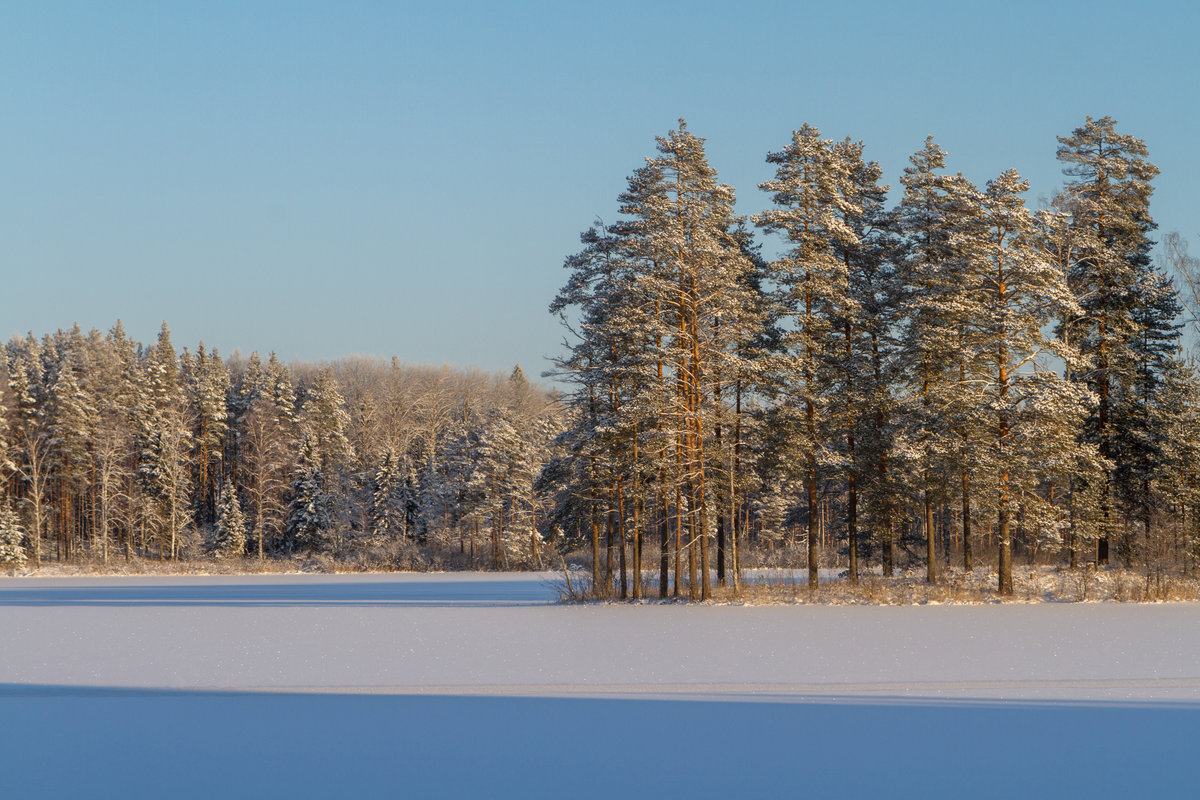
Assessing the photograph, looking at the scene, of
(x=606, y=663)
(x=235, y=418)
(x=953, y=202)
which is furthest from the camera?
(x=235, y=418)

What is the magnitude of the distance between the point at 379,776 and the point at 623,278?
25133 millimetres

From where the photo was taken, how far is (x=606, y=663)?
17000 millimetres

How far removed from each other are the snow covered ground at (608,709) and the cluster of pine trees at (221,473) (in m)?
48.2

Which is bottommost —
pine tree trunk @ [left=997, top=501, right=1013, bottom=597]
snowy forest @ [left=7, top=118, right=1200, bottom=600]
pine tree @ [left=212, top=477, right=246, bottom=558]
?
pine tree @ [left=212, top=477, right=246, bottom=558]

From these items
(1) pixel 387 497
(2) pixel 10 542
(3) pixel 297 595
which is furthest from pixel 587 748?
(1) pixel 387 497

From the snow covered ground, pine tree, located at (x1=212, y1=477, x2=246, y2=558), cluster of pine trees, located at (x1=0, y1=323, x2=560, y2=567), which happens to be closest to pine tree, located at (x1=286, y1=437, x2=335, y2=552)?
cluster of pine trees, located at (x1=0, y1=323, x2=560, y2=567)

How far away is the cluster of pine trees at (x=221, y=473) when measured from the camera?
72000 mm

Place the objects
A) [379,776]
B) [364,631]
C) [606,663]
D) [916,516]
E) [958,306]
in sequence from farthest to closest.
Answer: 1. [916,516]
2. [958,306]
3. [364,631]
4. [606,663]
5. [379,776]

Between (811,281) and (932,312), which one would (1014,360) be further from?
(811,281)

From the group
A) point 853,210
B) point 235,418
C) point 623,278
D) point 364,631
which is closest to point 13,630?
point 364,631

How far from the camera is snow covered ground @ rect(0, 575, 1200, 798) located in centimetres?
920

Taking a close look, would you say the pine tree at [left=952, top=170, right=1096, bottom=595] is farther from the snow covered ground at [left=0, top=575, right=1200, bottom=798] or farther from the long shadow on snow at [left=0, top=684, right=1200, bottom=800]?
the long shadow on snow at [left=0, top=684, right=1200, bottom=800]

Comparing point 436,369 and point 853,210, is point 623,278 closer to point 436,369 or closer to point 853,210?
point 853,210

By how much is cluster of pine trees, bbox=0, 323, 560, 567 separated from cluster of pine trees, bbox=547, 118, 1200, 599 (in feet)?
119
